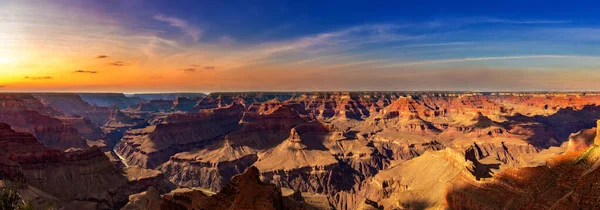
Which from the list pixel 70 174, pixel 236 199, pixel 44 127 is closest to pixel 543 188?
pixel 236 199

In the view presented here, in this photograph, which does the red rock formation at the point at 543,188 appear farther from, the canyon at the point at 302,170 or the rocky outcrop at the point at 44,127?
the rocky outcrop at the point at 44,127

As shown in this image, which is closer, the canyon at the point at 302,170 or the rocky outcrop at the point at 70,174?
the canyon at the point at 302,170

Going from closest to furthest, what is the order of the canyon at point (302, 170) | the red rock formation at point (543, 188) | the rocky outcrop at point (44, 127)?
the red rock formation at point (543, 188) < the canyon at point (302, 170) < the rocky outcrop at point (44, 127)

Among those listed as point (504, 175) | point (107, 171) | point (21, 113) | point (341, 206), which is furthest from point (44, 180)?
point (504, 175)

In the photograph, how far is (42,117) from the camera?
178 m

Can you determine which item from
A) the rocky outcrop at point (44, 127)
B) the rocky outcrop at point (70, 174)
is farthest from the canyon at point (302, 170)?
the rocky outcrop at point (44, 127)

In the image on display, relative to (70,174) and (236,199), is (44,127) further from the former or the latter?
(236,199)

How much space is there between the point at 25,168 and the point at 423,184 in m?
117

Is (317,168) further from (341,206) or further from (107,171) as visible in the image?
(107,171)

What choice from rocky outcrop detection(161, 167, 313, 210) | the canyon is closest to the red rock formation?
the canyon

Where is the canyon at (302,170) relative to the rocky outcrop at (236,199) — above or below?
below

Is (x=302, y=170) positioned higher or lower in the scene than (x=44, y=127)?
lower

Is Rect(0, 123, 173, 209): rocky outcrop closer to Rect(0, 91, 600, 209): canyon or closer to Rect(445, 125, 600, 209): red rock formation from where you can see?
Rect(0, 91, 600, 209): canyon

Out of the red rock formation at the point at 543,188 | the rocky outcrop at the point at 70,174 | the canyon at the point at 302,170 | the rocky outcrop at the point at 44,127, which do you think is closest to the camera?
the red rock formation at the point at 543,188
